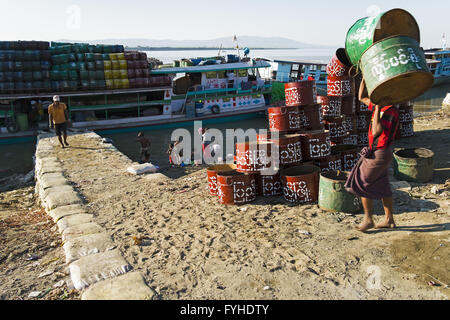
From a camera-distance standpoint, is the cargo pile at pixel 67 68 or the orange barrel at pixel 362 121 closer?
the orange barrel at pixel 362 121

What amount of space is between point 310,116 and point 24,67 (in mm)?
15858

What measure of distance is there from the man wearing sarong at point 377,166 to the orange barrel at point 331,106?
142 inches

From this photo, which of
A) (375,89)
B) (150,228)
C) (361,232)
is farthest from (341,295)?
(150,228)

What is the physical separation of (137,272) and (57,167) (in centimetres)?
662

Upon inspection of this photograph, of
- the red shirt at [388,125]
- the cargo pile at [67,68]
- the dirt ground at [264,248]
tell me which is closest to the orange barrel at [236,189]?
the dirt ground at [264,248]

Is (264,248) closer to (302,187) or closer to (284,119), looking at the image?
(302,187)

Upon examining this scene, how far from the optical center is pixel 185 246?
5070 mm

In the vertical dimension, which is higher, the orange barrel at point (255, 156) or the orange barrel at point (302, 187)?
the orange barrel at point (255, 156)

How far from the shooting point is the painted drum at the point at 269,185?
693 cm

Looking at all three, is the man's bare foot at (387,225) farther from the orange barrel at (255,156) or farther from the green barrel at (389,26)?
the green barrel at (389,26)

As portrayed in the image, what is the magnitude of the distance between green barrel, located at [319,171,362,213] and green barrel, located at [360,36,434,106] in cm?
148

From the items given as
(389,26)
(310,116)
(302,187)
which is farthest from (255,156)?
(389,26)

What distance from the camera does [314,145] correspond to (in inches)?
280

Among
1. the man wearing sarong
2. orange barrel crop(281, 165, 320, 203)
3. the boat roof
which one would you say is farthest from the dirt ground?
the boat roof
